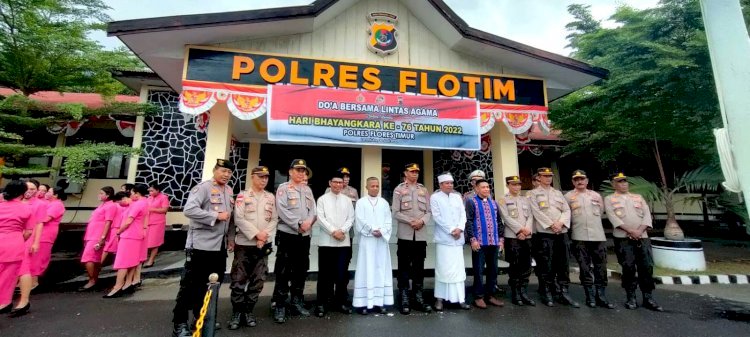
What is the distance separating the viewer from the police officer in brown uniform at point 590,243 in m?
4.20

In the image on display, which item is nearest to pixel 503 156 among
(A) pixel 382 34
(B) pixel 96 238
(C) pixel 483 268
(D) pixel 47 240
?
(C) pixel 483 268

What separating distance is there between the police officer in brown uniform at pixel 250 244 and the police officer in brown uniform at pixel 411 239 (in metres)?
1.55

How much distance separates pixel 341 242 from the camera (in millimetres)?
3838

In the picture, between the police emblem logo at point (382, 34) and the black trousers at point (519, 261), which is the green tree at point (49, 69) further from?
the black trousers at point (519, 261)

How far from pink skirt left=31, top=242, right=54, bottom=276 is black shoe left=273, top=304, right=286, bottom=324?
3.70 m

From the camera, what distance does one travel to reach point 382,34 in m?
6.03

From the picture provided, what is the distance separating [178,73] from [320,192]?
14.9ft

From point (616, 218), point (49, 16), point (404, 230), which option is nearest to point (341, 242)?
point (404, 230)

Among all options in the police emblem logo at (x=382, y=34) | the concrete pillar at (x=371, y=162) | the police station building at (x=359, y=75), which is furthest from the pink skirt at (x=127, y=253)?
the police emblem logo at (x=382, y=34)

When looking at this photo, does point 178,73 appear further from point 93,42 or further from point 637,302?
point 637,302

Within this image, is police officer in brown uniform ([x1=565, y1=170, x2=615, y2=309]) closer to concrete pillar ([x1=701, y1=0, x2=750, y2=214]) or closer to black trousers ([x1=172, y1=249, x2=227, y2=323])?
concrete pillar ([x1=701, y1=0, x2=750, y2=214])

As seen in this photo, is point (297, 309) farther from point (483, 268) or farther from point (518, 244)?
point (518, 244)

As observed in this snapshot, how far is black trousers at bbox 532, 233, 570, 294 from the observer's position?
169 inches

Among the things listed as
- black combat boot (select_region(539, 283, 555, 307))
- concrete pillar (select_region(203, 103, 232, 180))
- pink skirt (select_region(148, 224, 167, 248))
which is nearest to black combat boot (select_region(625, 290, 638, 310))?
black combat boot (select_region(539, 283, 555, 307))
